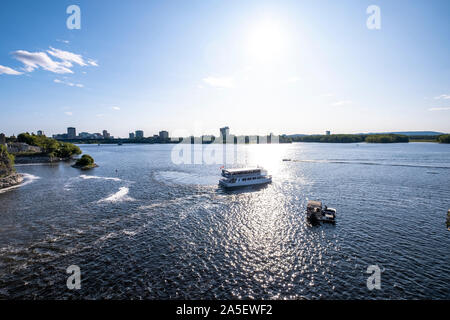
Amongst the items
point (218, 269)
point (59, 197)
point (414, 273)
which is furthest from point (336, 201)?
point (59, 197)

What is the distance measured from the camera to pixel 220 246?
124ft

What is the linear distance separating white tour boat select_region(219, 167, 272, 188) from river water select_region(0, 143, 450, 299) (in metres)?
13.7

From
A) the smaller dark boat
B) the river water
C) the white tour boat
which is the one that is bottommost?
the river water

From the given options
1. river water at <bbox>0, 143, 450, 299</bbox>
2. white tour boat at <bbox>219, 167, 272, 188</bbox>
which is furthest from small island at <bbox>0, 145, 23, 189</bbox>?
white tour boat at <bbox>219, 167, 272, 188</bbox>

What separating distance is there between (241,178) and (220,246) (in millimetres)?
49745

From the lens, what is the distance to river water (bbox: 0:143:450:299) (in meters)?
27.1

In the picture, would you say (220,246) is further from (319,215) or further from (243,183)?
(243,183)

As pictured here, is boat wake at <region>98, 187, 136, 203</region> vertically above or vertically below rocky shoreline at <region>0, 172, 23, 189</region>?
below

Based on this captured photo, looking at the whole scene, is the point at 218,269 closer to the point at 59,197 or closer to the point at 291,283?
the point at 291,283

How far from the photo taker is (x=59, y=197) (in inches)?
2613

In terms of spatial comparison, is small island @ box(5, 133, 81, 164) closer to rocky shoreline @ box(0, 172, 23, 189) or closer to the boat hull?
rocky shoreline @ box(0, 172, 23, 189)

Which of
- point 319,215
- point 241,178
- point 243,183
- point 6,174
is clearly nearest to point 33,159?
point 6,174
